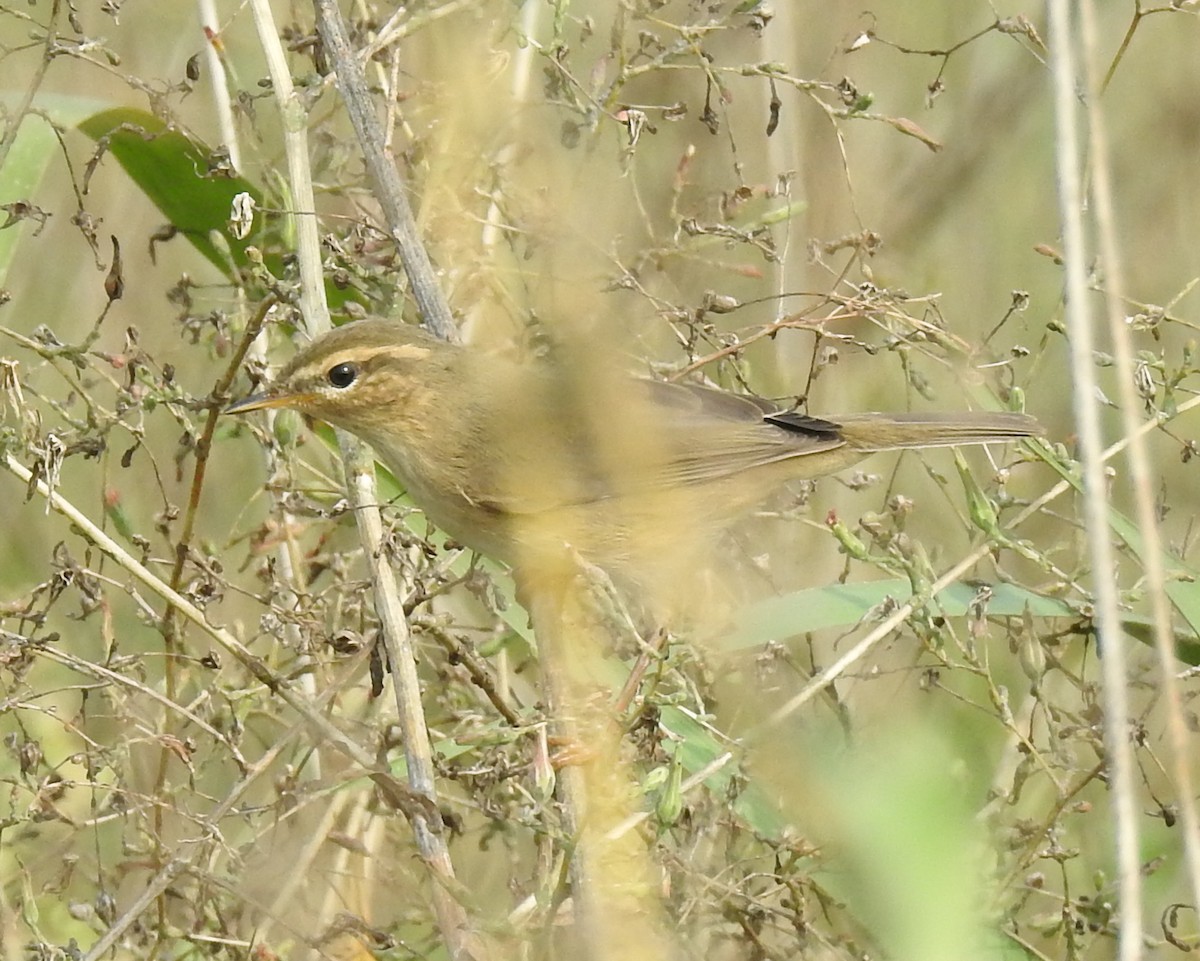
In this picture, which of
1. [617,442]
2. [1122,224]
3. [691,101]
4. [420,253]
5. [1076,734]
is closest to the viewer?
[617,442]

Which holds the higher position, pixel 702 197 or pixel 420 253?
pixel 702 197

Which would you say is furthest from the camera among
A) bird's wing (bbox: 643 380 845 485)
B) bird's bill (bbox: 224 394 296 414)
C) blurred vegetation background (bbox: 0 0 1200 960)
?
bird's wing (bbox: 643 380 845 485)

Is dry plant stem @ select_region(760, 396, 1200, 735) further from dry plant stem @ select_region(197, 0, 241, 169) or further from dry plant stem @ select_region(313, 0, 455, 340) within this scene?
dry plant stem @ select_region(197, 0, 241, 169)

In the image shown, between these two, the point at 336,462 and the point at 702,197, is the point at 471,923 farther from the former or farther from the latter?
the point at 702,197

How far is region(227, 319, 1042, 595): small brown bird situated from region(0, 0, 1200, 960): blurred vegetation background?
9 cm

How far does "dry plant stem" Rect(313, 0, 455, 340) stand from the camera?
2492 mm

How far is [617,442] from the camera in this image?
121cm

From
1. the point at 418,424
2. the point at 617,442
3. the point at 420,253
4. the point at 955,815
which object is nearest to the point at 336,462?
the point at 418,424

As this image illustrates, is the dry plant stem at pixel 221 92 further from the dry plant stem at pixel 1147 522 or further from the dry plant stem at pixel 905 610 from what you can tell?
the dry plant stem at pixel 1147 522

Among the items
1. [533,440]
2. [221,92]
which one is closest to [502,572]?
[533,440]

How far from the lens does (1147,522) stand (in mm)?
1630

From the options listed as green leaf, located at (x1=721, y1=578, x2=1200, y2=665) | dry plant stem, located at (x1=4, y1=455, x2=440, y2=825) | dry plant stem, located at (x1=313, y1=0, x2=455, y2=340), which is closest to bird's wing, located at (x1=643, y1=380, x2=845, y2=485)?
green leaf, located at (x1=721, y1=578, x2=1200, y2=665)

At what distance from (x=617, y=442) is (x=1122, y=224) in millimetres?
3650

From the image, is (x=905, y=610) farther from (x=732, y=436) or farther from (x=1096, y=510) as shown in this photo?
(x=732, y=436)
